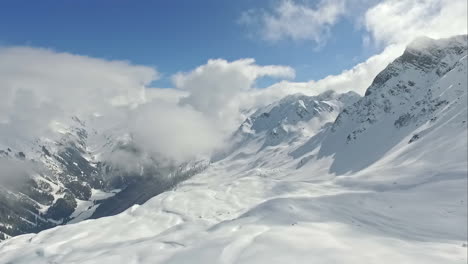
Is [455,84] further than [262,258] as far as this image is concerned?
Yes

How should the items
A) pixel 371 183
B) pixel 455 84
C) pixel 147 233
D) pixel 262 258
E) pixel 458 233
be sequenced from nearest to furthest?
1. pixel 262 258
2. pixel 458 233
3. pixel 147 233
4. pixel 371 183
5. pixel 455 84

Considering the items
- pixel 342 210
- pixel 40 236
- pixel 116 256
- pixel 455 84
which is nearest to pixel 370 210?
pixel 342 210

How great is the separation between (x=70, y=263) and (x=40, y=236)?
35.4m

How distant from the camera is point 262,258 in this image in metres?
29.6

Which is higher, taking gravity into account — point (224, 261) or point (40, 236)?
point (40, 236)

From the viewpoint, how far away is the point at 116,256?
36.9m

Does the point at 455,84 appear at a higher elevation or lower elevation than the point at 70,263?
higher

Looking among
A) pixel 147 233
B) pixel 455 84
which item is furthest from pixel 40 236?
pixel 455 84

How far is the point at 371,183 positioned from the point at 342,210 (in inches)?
1309

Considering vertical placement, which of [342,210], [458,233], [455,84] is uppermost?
[455,84]

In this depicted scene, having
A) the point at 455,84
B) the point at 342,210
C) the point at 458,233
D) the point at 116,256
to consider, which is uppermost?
the point at 455,84

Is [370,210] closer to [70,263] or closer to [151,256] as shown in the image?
[151,256]

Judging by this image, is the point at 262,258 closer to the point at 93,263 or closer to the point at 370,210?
the point at 93,263

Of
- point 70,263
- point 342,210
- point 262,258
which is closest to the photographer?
point 262,258
